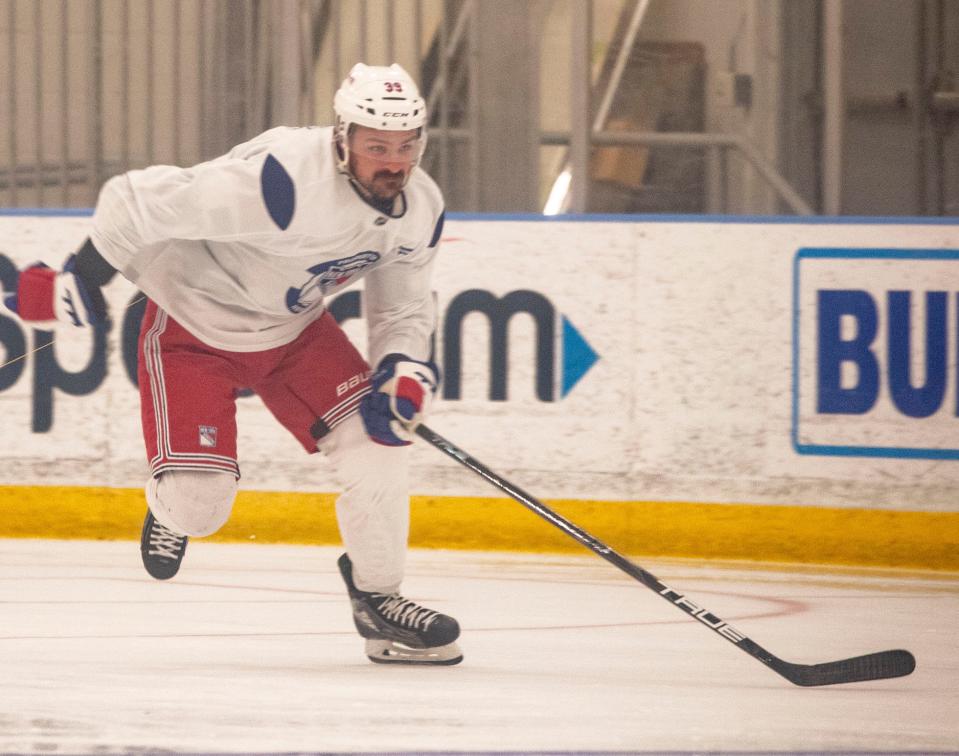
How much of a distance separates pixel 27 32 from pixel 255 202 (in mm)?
2563

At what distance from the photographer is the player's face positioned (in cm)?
259

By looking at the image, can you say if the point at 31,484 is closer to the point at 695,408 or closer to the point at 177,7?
the point at 177,7

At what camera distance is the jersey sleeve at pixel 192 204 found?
261 cm

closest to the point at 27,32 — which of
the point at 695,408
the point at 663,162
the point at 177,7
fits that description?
the point at 177,7

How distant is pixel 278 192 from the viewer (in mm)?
2613

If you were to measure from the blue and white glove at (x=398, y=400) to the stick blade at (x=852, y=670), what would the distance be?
2.72 feet

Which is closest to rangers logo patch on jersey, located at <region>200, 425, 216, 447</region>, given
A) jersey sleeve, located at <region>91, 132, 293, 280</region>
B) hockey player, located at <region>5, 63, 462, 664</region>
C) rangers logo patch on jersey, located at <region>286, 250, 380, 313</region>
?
hockey player, located at <region>5, 63, 462, 664</region>

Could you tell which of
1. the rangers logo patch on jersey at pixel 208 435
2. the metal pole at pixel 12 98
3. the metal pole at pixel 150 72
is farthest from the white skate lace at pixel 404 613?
the metal pole at pixel 12 98

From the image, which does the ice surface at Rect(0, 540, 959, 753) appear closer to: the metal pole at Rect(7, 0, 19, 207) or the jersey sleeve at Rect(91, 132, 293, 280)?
the jersey sleeve at Rect(91, 132, 293, 280)

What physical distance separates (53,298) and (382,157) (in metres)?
0.65

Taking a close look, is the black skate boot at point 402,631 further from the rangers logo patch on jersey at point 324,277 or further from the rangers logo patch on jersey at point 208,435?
the rangers logo patch on jersey at point 324,277

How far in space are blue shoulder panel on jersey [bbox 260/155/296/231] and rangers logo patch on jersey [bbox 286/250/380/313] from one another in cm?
15

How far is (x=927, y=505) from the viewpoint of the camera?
4.14m

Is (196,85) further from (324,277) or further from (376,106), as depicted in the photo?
(376,106)
